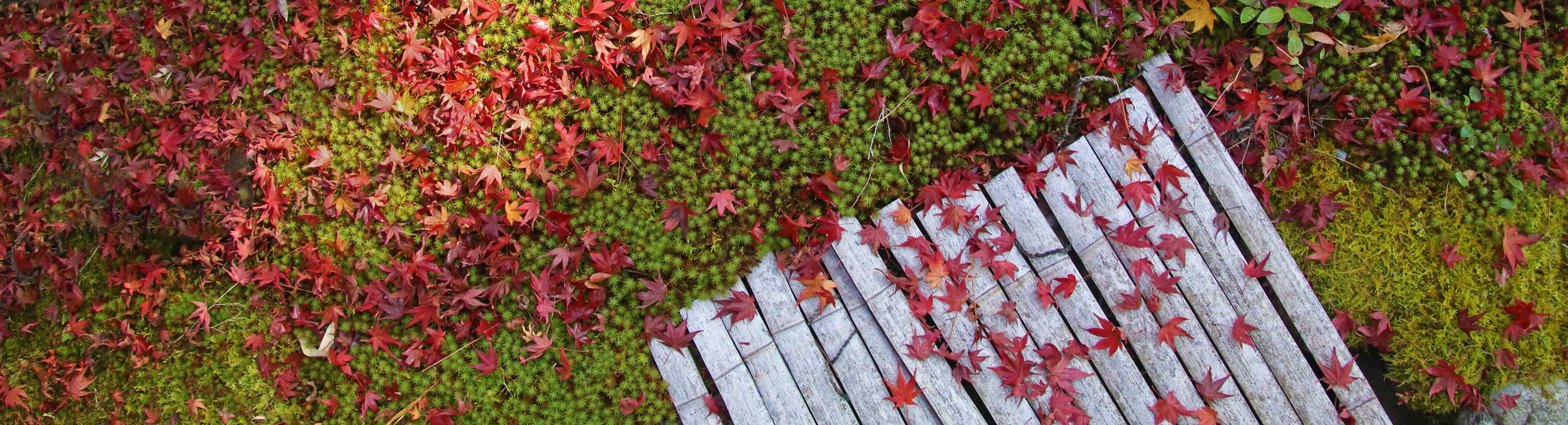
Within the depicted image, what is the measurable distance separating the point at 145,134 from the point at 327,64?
91 cm

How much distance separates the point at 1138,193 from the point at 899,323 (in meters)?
1.05

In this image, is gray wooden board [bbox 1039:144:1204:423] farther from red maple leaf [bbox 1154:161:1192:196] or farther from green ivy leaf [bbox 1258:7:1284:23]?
green ivy leaf [bbox 1258:7:1284:23]

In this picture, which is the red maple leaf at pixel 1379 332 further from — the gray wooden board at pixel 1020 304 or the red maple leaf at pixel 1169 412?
the gray wooden board at pixel 1020 304

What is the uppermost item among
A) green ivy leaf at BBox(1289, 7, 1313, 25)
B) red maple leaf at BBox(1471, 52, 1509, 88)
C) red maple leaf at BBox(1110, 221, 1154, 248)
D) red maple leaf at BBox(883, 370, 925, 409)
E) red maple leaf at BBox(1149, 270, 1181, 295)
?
green ivy leaf at BBox(1289, 7, 1313, 25)

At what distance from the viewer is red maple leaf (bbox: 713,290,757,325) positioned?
288 cm

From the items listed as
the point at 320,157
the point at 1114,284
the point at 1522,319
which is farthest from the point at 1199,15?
the point at 320,157

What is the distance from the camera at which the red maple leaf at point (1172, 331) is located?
2783mm

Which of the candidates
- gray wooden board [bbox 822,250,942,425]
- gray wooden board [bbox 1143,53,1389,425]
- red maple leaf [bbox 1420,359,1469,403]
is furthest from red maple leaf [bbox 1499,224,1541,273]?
gray wooden board [bbox 822,250,942,425]

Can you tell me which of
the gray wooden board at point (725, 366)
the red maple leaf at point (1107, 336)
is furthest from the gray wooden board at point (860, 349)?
the red maple leaf at point (1107, 336)

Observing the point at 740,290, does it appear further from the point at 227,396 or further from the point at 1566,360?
the point at 1566,360

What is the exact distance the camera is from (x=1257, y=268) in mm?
2820

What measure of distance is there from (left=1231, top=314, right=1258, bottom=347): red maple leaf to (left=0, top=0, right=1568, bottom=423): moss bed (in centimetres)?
38

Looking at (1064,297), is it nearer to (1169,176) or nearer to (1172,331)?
(1172,331)

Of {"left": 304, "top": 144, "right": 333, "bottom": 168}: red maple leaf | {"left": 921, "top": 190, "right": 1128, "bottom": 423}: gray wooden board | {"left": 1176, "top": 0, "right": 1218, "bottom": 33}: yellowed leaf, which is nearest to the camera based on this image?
{"left": 921, "top": 190, "right": 1128, "bottom": 423}: gray wooden board
